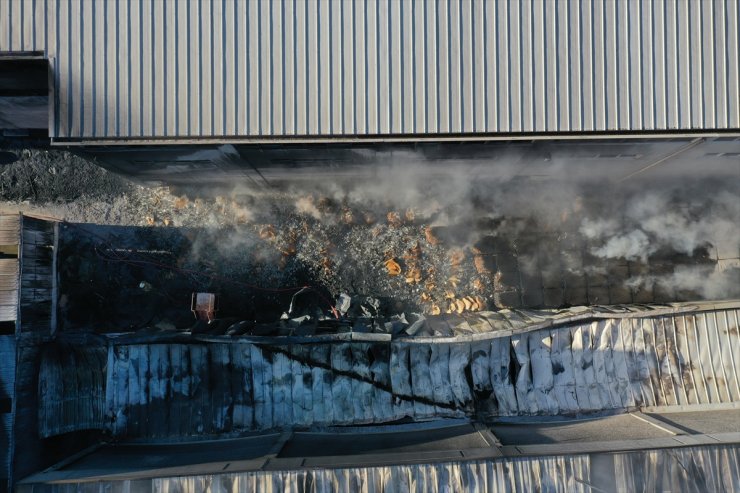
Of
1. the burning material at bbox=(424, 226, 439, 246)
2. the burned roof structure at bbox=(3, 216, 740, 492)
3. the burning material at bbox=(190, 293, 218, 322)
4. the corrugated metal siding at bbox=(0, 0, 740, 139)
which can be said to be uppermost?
the corrugated metal siding at bbox=(0, 0, 740, 139)

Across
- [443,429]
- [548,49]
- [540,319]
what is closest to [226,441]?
[443,429]

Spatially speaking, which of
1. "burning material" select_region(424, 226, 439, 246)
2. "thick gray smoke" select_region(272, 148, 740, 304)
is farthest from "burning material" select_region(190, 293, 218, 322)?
"burning material" select_region(424, 226, 439, 246)

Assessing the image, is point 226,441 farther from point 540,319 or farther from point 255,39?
point 255,39

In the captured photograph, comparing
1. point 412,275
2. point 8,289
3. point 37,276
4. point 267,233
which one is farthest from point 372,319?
point 8,289

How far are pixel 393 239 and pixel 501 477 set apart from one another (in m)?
5.31

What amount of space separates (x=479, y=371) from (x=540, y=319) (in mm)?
1559

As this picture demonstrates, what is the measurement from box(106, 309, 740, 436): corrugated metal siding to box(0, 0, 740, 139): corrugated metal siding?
3840mm

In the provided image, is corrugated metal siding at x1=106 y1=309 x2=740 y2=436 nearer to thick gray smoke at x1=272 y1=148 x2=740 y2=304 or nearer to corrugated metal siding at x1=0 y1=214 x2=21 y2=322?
corrugated metal siding at x1=0 y1=214 x2=21 y2=322

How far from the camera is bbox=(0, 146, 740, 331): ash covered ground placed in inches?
393

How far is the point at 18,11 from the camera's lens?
7523 millimetres

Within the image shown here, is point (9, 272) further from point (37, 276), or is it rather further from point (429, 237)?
point (429, 237)

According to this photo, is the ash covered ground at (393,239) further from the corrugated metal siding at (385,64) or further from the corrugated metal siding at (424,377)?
the corrugated metal siding at (385,64)

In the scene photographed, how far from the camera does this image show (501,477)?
6.27 m

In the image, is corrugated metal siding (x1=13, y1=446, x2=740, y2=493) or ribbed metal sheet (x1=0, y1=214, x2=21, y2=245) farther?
ribbed metal sheet (x1=0, y1=214, x2=21, y2=245)
